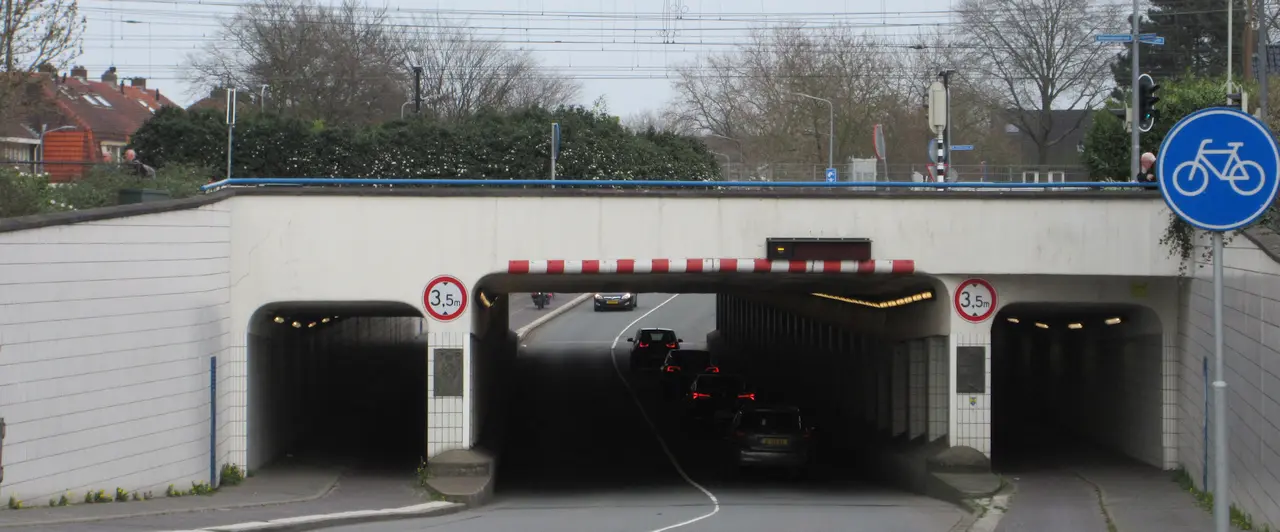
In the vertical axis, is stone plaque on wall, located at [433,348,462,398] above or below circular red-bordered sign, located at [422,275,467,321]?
below

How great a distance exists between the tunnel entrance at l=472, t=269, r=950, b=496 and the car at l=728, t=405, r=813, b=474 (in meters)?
0.49

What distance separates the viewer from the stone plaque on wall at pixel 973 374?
65.3 ft

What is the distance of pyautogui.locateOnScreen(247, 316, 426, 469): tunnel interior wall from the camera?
2042 centimetres

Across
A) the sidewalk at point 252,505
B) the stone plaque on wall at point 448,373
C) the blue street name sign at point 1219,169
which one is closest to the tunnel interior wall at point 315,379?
the sidewalk at point 252,505

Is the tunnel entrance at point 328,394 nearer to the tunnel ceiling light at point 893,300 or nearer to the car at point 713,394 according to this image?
the car at point 713,394

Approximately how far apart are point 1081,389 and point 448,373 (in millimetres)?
13385

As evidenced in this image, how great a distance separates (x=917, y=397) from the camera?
22.9 meters

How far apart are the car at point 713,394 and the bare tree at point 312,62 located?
27027 millimetres

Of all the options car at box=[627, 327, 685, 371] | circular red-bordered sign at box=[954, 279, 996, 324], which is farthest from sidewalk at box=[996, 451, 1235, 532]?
car at box=[627, 327, 685, 371]

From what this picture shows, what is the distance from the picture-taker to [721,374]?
35.2 m

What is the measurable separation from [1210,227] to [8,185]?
1525 centimetres

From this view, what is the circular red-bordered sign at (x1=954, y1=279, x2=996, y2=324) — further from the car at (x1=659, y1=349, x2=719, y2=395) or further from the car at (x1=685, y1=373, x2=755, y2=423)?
the car at (x1=659, y1=349, x2=719, y2=395)

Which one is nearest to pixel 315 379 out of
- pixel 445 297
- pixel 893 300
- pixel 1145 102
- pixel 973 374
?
pixel 445 297

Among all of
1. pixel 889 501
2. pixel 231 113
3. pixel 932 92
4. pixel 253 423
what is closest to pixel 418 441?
pixel 253 423
